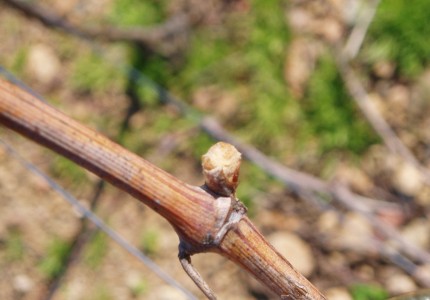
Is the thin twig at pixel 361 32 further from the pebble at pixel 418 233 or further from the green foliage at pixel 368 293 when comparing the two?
the green foliage at pixel 368 293

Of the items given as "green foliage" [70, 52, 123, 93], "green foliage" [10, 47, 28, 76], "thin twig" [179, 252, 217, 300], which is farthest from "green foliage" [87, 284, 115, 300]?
"thin twig" [179, 252, 217, 300]

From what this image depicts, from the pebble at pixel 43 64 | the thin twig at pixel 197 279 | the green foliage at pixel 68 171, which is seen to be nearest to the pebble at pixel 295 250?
the green foliage at pixel 68 171

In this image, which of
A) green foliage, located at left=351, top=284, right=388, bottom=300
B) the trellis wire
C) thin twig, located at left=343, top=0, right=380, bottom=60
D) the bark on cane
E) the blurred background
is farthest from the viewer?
thin twig, located at left=343, top=0, right=380, bottom=60

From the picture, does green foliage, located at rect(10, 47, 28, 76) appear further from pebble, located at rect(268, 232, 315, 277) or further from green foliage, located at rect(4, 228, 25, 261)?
pebble, located at rect(268, 232, 315, 277)

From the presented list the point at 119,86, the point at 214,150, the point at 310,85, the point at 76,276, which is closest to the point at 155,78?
the point at 119,86

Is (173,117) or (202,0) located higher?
(202,0)

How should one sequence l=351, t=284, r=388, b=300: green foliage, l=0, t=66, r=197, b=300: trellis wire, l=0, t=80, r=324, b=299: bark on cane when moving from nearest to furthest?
l=0, t=80, r=324, b=299: bark on cane, l=0, t=66, r=197, b=300: trellis wire, l=351, t=284, r=388, b=300: green foliage

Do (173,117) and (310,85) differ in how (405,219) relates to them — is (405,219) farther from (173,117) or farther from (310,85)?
(173,117)
